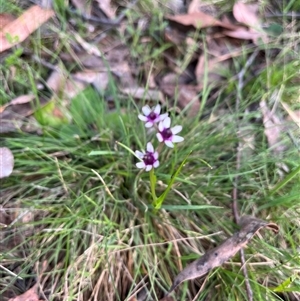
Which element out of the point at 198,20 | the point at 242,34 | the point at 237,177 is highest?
the point at 198,20

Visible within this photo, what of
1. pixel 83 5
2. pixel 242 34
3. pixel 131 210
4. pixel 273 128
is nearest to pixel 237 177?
pixel 273 128

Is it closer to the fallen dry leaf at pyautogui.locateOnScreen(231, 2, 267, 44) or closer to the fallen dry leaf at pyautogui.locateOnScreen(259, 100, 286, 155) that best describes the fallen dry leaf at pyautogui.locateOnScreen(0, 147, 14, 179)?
the fallen dry leaf at pyautogui.locateOnScreen(259, 100, 286, 155)

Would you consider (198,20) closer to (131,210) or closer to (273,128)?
(273,128)

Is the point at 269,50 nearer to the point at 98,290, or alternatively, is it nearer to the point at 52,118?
the point at 52,118

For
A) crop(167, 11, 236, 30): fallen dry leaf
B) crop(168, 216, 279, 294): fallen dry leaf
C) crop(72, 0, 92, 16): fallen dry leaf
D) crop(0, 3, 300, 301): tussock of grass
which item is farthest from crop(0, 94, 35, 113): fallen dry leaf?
crop(168, 216, 279, 294): fallen dry leaf

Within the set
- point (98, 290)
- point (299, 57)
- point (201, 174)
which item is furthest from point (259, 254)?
point (299, 57)

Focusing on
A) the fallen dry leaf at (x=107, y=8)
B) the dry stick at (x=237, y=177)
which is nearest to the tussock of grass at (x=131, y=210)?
the dry stick at (x=237, y=177)
